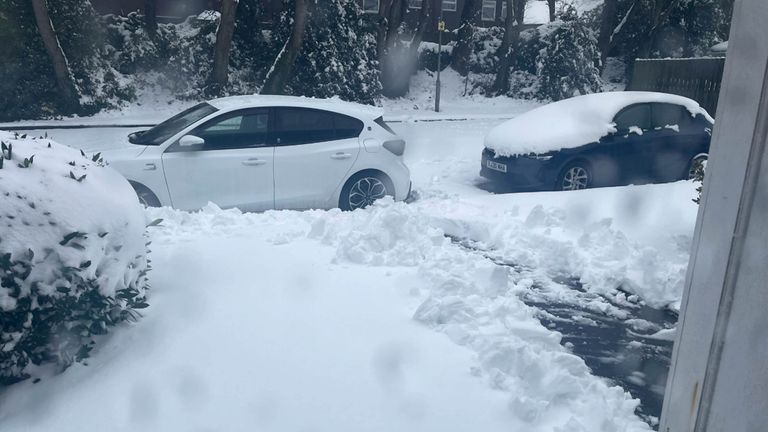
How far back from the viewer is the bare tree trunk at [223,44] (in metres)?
20.3

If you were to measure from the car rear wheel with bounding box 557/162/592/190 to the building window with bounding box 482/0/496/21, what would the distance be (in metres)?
29.0

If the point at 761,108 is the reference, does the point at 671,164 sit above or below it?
below

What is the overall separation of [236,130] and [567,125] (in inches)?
191

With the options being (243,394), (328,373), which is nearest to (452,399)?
(328,373)

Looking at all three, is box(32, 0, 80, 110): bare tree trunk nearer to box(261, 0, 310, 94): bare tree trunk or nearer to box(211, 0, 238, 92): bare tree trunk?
box(211, 0, 238, 92): bare tree trunk

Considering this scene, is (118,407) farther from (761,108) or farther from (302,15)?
(302,15)

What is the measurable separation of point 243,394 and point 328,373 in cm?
44

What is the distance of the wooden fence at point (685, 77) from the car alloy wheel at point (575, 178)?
18.4 ft

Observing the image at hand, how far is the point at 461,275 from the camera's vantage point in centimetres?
464

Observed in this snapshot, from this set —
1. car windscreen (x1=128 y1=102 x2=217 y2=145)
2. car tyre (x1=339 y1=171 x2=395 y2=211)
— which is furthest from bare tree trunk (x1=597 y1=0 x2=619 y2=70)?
car windscreen (x1=128 y1=102 x2=217 y2=145)

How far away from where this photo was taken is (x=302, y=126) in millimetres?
7719

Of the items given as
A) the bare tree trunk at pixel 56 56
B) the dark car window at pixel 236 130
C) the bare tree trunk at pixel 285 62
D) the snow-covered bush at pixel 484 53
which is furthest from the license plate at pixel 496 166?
the snow-covered bush at pixel 484 53

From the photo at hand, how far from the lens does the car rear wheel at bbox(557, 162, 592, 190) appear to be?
30.2 ft

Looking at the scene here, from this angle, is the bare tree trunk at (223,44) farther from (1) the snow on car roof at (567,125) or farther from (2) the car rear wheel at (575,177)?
(2) the car rear wheel at (575,177)
